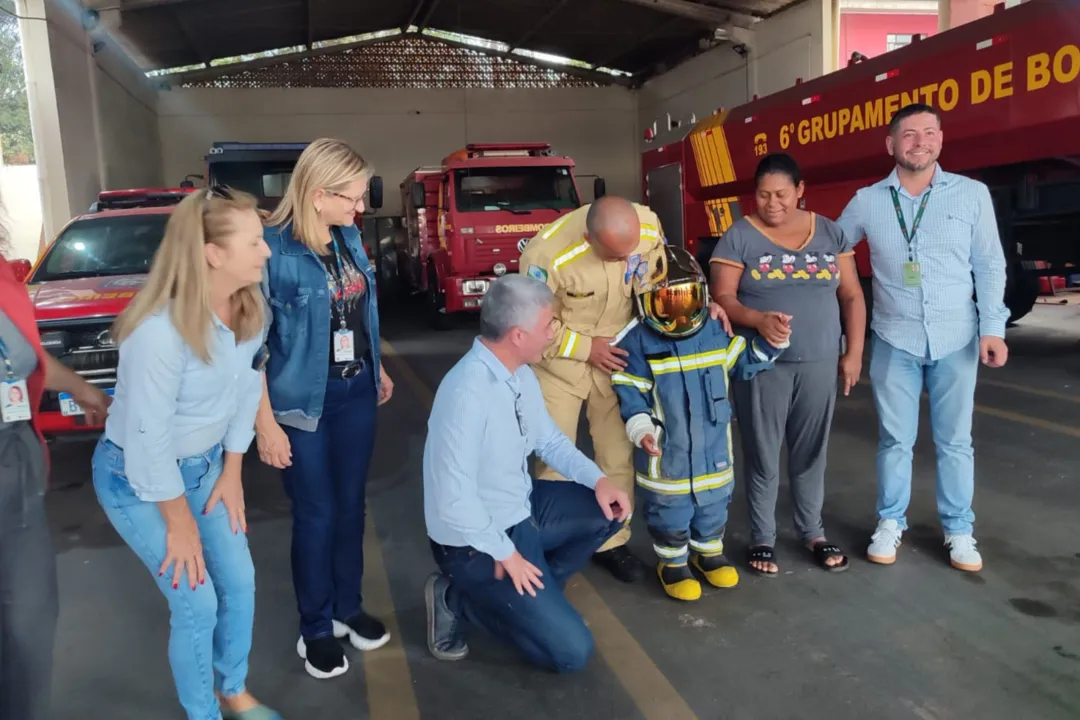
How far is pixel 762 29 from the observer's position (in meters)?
16.4

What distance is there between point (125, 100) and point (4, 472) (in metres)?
17.2

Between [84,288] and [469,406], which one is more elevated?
[84,288]

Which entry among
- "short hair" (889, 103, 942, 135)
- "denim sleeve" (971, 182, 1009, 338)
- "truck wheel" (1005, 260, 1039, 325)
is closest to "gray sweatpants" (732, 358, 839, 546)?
"denim sleeve" (971, 182, 1009, 338)

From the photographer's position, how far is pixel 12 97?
37.7ft

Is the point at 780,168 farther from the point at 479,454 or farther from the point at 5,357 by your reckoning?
the point at 5,357

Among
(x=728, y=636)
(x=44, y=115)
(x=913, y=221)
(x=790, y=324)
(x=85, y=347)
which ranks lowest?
(x=728, y=636)

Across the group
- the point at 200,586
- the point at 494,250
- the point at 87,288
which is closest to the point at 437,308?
the point at 494,250

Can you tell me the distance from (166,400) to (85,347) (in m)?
3.77

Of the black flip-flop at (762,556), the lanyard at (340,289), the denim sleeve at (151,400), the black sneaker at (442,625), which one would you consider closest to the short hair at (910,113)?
the black flip-flop at (762,556)

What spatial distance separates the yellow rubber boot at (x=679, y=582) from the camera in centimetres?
326

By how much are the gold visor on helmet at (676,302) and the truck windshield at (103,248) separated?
4326 millimetres

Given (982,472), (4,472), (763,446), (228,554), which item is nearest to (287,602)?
(228,554)

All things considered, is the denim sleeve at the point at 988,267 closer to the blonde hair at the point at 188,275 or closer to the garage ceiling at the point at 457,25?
the blonde hair at the point at 188,275

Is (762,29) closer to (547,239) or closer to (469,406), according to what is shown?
(547,239)
